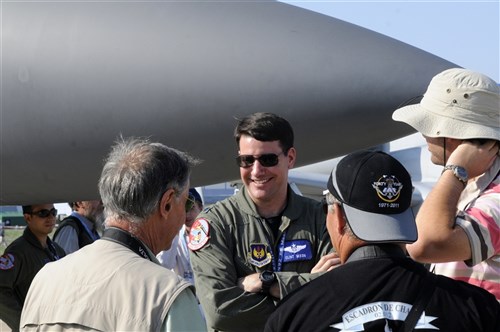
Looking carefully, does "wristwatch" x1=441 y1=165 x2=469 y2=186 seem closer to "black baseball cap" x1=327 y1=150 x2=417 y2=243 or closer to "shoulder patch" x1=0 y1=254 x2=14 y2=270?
"black baseball cap" x1=327 y1=150 x2=417 y2=243

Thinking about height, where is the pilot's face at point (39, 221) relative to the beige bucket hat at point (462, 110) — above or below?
below

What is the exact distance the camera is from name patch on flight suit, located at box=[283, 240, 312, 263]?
2947 mm

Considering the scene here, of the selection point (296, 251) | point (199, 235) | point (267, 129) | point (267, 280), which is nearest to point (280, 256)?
point (296, 251)

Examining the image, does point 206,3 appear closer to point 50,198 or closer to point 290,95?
point 290,95

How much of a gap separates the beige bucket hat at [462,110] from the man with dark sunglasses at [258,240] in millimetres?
596

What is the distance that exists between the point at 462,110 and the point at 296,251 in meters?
0.91

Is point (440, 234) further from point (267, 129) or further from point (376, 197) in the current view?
point (267, 129)

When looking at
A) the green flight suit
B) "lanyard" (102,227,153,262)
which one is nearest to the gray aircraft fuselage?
the green flight suit

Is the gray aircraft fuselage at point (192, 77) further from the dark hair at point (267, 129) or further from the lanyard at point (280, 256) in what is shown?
the lanyard at point (280, 256)

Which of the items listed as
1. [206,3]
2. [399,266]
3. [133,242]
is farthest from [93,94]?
[399,266]

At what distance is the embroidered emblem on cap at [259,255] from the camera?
9.52 ft

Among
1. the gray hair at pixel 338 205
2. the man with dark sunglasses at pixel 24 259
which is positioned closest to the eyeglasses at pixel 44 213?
the man with dark sunglasses at pixel 24 259

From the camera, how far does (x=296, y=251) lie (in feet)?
9.69

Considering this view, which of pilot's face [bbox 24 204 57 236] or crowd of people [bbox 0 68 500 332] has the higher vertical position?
crowd of people [bbox 0 68 500 332]
